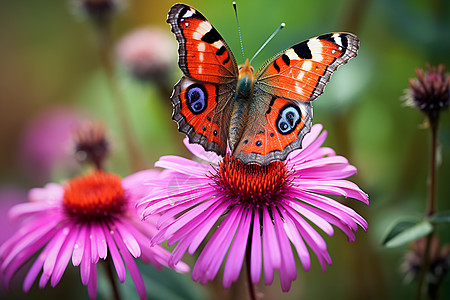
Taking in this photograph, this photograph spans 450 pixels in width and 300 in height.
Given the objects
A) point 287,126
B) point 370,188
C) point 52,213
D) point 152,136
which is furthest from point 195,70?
point 152,136

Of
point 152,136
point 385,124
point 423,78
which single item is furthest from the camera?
point 152,136

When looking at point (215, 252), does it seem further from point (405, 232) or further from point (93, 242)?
point (405, 232)

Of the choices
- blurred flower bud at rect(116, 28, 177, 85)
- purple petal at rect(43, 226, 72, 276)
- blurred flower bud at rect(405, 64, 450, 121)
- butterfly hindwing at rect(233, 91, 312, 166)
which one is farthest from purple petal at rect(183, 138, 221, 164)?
blurred flower bud at rect(116, 28, 177, 85)

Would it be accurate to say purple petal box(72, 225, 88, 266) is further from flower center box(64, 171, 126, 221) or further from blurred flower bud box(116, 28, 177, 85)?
blurred flower bud box(116, 28, 177, 85)

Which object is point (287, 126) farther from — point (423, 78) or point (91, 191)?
point (91, 191)

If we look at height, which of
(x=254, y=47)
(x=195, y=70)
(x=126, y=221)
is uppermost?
(x=254, y=47)

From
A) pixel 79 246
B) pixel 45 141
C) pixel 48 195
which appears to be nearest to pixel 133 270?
pixel 79 246

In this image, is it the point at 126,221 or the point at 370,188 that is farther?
the point at 370,188

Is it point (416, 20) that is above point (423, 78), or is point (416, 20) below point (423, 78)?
above
